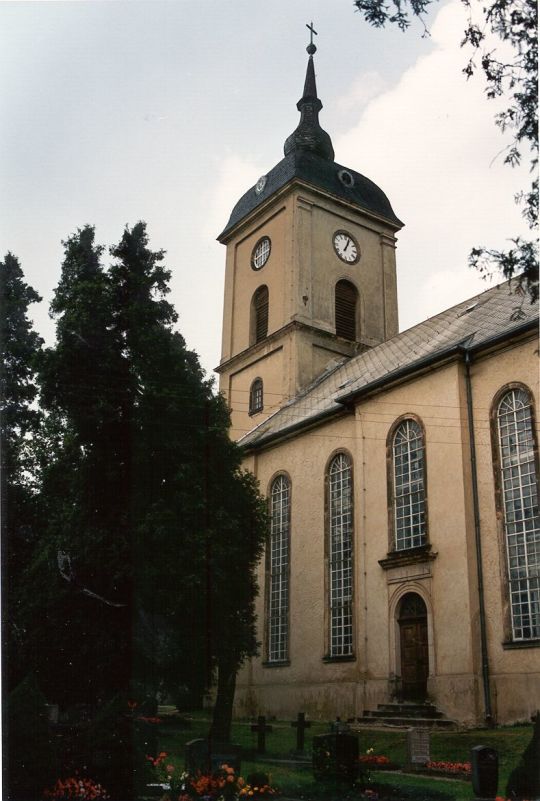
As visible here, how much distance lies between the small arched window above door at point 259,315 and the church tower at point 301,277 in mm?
53

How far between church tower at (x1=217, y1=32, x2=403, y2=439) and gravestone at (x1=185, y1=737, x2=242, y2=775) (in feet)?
63.5

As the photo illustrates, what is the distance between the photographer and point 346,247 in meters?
32.5

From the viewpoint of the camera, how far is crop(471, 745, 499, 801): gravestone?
8671mm

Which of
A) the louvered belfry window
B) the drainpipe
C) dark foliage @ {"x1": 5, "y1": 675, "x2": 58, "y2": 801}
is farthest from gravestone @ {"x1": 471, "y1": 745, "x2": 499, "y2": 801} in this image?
the louvered belfry window

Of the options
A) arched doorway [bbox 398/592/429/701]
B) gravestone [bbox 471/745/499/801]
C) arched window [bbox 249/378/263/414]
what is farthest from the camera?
arched window [bbox 249/378/263/414]

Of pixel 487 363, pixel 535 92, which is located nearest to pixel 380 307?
pixel 487 363

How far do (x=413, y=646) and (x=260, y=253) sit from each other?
63.6 ft

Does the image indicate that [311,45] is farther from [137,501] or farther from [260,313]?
[260,313]

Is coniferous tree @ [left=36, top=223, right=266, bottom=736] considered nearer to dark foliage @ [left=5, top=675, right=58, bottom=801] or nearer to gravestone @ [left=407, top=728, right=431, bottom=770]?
gravestone @ [left=407, top=728, right=431, bottom=770]

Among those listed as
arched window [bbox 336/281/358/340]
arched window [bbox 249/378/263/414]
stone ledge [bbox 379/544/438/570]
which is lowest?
stone ledge [bbox 379/544/438/570]

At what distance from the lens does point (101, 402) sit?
1509cm

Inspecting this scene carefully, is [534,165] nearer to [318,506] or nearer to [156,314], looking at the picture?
[156,314]

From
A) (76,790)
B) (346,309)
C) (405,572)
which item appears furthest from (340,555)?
(76,790)

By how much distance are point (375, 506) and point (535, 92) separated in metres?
13.2
